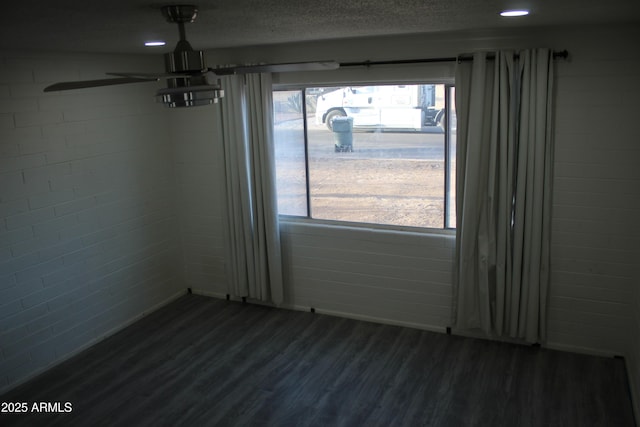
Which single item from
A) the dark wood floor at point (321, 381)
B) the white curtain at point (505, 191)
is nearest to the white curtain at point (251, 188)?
the dark wood floor at point (321, 381)

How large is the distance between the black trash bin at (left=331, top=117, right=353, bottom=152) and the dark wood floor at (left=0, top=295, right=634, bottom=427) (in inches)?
63.7

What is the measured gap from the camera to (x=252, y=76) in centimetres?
502

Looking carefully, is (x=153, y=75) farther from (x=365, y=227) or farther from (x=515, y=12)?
(x=365, y=227)

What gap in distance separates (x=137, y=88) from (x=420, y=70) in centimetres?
262

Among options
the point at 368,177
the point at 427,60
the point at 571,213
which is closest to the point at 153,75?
the point at 427,60

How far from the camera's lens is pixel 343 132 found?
5012 millimetres

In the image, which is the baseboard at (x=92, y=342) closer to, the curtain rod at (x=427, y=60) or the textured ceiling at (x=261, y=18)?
the textured ceiling at (x=261, y=18)

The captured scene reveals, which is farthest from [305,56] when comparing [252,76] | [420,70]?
[420,70]

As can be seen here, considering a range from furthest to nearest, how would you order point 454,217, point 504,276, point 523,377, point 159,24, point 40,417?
point 454,217
point 504,276
point 523,377
point 40,417
point 159,24

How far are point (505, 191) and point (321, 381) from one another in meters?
2.02

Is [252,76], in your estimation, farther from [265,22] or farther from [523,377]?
[523,377]

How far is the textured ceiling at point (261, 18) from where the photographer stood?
2307 millimetres

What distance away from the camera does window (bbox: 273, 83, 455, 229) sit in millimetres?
4703

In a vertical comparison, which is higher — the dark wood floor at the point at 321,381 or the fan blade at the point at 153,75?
the fan blade at the point at 153,75
